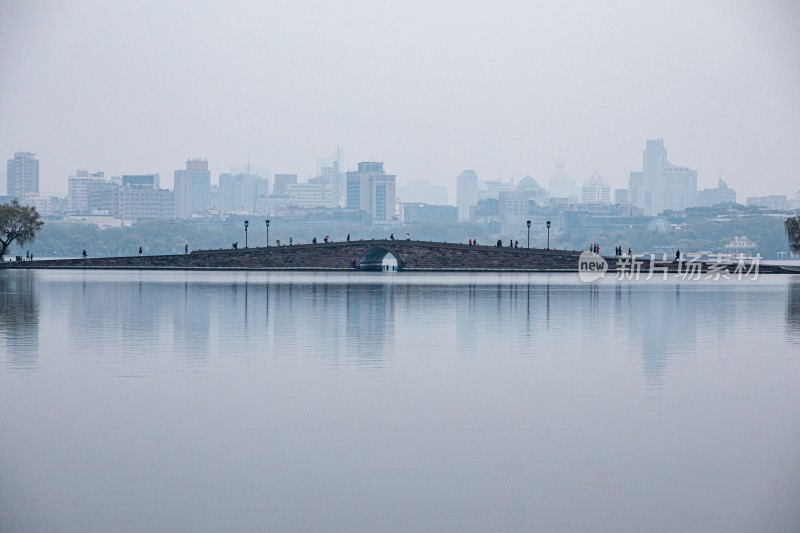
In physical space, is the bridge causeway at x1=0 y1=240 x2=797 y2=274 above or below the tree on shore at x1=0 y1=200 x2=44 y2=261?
below

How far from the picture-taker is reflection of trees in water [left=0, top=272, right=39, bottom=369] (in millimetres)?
17850

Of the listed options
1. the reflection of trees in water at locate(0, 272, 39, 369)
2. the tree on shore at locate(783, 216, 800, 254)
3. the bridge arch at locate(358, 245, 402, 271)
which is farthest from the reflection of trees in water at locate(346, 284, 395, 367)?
the bridge arch at locate(358, 245, 402, 271)

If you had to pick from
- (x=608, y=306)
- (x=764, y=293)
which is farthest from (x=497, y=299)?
(x=764, y=293)

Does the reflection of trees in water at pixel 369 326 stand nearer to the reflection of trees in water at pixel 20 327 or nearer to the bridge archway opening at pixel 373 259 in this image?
the reflection of trees in water at pixel 20 327

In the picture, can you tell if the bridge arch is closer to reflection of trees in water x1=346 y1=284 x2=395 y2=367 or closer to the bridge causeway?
the bridge causeway

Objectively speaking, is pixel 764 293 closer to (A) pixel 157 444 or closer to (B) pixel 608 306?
(B) pixel 608 306

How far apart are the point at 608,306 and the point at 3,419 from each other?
922 inches

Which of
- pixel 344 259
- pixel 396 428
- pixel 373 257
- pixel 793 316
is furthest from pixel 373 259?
pixel 396 428

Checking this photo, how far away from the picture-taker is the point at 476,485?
9.32 metres

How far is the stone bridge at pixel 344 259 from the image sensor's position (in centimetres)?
7694

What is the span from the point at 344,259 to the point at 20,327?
5777 cm

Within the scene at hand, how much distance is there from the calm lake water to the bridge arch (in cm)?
5827

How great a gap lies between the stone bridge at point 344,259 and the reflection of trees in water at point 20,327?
1465 inches

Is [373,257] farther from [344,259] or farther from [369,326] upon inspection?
[369,326]
